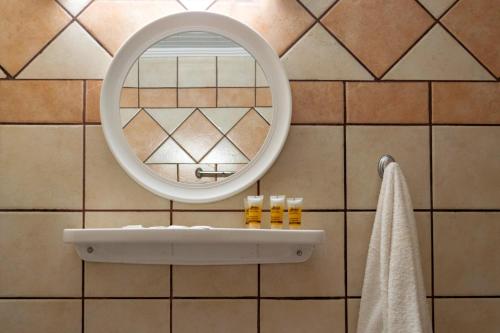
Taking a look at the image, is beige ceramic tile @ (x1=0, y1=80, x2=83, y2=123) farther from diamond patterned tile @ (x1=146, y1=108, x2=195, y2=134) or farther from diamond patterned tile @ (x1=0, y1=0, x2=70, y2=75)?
diamond patterned tile @ (x1=146, y1=108, x2=195, y2=134)

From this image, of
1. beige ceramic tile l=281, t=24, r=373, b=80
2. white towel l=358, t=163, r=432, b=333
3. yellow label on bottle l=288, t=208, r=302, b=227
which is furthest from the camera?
beige ceramic tile l=281, t=24, r=373, b=80

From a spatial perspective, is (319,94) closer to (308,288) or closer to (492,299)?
(308,288)

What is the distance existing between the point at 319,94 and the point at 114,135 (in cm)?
55

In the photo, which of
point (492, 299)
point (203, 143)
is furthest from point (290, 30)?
point (492, 299)

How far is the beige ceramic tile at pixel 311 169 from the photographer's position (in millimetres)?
1689

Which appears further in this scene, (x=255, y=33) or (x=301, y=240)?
(x=255, y=33)

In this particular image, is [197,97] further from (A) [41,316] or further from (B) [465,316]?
(B) [465,316]

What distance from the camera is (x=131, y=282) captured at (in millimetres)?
1671

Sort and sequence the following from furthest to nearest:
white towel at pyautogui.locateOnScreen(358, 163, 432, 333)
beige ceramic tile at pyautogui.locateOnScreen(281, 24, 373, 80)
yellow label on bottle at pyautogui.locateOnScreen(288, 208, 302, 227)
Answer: beige ceramic tile at pyautogui.locateOnScreen(281, 24, 373, 80) < yellow label on bottle at pyautogui.locateOnScreen(288, 208, 302, 227) < white towel at pyautogui.locateOnScreen(358, 163, 432, 333)

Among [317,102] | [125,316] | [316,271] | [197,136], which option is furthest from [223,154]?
[125,316]

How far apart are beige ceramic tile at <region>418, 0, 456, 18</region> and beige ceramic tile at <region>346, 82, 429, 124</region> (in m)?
0.22

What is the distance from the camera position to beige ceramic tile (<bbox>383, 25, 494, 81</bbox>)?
1719 mm

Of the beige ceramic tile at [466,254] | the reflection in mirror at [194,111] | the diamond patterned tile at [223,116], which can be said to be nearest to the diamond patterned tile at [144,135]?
the reflection in mirror at [194,111]

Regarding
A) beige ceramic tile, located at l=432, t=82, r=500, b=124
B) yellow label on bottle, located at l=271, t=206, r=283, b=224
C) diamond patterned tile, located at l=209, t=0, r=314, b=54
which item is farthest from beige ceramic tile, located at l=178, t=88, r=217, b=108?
beige ceramic tile, located at l=432, t=82, r=500, b=124
